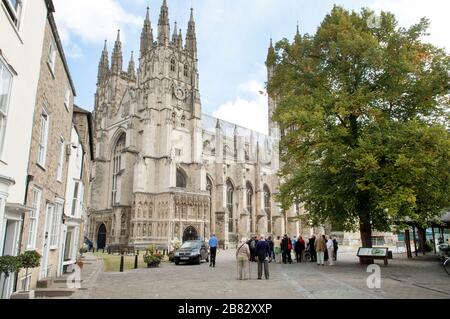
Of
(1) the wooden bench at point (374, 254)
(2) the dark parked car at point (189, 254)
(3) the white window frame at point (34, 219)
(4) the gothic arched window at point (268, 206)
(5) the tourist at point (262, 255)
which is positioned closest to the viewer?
(3) the white window frame at point (34, 219)

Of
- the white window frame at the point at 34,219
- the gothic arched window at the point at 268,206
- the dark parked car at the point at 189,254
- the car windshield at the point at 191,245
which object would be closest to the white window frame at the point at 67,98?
the white window frame at the point at 34,219

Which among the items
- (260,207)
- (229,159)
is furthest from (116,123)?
(260,207)

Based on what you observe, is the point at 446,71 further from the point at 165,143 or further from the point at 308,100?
the point at 165,143

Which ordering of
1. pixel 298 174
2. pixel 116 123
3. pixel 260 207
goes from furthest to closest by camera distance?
pixel 260 207 < pixel 116 123 < pixel 298 174

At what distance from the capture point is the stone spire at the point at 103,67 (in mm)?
56906

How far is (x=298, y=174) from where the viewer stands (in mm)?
19047

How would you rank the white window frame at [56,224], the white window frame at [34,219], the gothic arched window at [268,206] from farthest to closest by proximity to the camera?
the gothic arched window at [268,206], the white window frame at [56,224], the white window frame at [34,219]

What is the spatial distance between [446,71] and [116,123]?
41.9m

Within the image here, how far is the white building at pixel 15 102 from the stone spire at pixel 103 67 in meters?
51.6

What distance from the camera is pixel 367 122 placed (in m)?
17.3

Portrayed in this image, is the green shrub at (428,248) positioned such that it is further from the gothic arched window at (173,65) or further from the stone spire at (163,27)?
the stone spire at (163,27)

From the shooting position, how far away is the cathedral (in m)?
41.2

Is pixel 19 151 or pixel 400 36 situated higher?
pixel 400 36

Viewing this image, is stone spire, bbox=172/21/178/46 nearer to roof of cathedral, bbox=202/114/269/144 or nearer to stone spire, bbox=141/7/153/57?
stone spire, bbox=141/7/153/57
